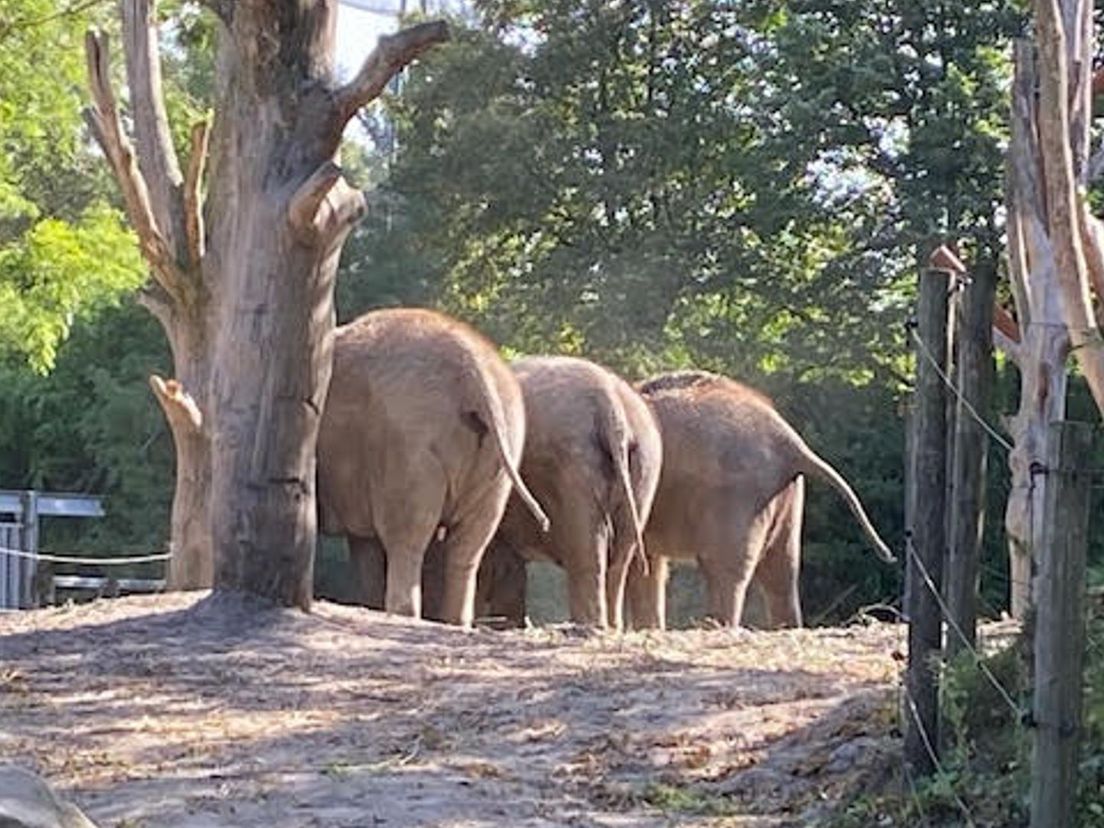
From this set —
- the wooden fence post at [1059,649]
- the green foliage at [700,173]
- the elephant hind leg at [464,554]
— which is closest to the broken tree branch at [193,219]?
the elephant hind leg at [464,554]

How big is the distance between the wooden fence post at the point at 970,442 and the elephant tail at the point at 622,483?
7.24m

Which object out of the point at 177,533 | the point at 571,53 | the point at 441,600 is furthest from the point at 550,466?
the point at 571,53

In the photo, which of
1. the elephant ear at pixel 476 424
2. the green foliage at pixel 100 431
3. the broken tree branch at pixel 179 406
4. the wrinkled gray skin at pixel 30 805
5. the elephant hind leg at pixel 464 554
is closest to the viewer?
the wrinkled gray skin at pixel 30 805

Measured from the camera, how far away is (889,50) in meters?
24.0

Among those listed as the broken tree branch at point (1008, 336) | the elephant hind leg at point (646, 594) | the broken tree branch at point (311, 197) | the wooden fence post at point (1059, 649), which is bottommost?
the elephant hind leg at point (646, 594)

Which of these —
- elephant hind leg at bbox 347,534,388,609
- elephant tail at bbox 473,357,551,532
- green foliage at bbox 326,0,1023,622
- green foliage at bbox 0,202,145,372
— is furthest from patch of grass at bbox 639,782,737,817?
green foliage at bbox 326,0,1023,622

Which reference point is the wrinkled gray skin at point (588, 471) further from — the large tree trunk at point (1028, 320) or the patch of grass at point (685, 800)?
the patch of grass at point (685, 800)

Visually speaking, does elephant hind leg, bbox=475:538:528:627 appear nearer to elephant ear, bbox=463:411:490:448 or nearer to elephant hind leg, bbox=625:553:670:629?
elephant hind leg, bbox=625:553:670:629

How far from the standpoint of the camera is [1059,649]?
4.65m

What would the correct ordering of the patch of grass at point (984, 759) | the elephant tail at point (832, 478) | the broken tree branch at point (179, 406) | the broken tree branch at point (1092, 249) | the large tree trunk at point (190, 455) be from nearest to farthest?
the patch of grass at point (984, 759), the broken tree branch at point (1092, 249), the broken tree branch at point (179, 406), the large tree trunk at point (190, 455), the elephant tail at point (832, 478)

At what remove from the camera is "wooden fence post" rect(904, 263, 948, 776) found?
6.48 m

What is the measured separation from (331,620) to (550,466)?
4.09 metres

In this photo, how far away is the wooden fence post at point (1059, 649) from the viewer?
4.62 m

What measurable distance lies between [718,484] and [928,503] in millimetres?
9105
